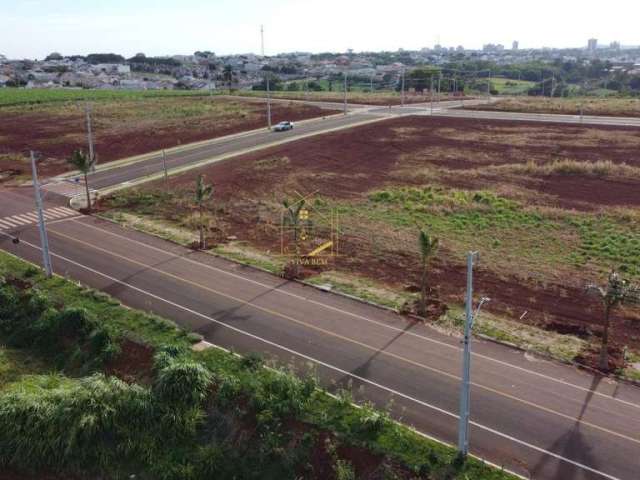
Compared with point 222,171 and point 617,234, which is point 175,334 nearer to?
point 617,234

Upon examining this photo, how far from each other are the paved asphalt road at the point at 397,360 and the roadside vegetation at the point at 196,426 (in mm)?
1679

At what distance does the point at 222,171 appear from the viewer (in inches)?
2431

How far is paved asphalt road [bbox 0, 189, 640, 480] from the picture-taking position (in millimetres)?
20500

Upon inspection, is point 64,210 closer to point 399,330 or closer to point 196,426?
point 196,426

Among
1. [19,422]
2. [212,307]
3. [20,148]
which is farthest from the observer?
[20,148]

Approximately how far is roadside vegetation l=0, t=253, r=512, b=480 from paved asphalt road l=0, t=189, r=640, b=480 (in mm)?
1679

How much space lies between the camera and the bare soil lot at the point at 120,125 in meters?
73.1

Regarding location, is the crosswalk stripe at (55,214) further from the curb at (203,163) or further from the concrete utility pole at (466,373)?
the concrete utility pole at (466,373)

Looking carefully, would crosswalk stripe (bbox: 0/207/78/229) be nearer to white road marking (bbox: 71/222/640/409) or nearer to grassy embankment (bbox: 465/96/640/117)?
white road marking (bbox: 71/222/640/409)

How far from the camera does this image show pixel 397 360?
26.0 m

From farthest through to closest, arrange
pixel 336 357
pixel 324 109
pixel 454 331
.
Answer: pixel 324 109, pixel 454 331, pixel 336 357

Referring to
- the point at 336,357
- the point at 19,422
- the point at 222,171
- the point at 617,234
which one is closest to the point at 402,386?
the point at 336,357

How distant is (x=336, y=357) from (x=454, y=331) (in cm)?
629

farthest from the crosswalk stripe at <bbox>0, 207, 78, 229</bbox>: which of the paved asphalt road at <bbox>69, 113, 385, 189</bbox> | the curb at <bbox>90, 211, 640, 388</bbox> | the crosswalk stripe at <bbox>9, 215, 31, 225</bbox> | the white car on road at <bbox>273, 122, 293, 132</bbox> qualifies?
the white car on road at <bbox>273, 122, 293, 132</bbox>
